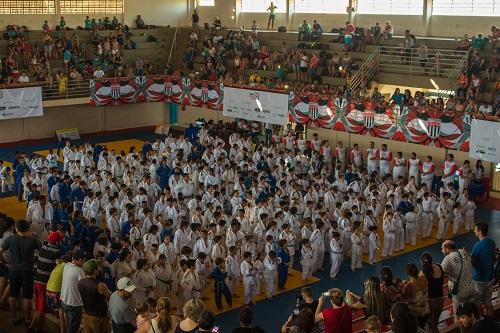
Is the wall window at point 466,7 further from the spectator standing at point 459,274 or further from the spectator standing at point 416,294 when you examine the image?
the spectator standing at point 416,294

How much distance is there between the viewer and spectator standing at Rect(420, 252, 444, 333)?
29.0 feet

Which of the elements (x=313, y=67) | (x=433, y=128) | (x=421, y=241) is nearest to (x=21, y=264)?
(x=421, y=241)

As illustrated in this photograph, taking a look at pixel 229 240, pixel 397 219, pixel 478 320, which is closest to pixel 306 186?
pixel 397 219

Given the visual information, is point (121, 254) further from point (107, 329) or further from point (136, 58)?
point (136, 58)

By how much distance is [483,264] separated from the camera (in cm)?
935

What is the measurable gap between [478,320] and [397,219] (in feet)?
34.3

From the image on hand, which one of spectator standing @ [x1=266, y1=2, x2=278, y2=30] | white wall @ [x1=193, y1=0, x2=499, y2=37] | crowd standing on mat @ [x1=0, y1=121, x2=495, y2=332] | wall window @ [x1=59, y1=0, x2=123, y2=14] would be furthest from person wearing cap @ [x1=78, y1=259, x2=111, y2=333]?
wall window @ [x1=59, y1=0, x2=123, y2=14]

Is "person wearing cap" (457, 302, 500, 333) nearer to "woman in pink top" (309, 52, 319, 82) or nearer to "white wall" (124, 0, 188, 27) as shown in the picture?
"woman in pink top" (309, 52, 319, 82)

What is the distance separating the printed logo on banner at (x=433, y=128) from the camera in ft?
72.2

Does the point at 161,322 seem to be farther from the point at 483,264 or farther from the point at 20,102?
the point at 20,102

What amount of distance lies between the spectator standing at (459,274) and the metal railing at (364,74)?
20.2 m

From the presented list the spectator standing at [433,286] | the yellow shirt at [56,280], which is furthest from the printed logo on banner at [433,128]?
the yellow shirt at [56,280]

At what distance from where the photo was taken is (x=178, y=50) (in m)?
38.1

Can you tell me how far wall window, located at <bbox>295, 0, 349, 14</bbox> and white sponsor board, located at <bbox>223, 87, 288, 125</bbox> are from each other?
→ 8.76m
